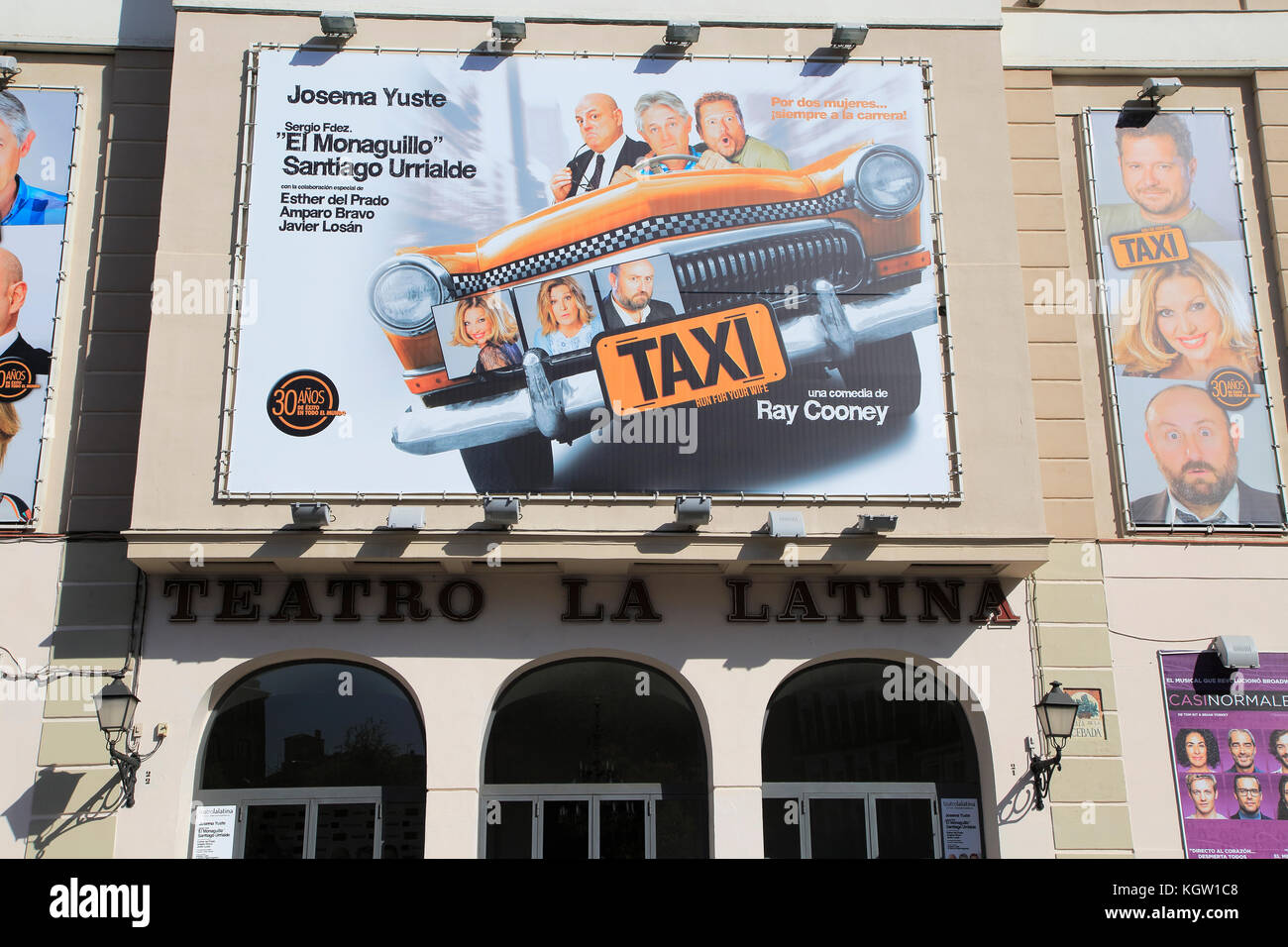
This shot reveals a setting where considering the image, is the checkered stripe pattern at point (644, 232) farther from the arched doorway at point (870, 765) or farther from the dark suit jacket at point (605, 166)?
the arched doorway at point (870, 765)

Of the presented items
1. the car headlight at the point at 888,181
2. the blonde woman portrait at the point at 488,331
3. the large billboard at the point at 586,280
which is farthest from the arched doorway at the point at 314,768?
the car headlight at the point at 888,181

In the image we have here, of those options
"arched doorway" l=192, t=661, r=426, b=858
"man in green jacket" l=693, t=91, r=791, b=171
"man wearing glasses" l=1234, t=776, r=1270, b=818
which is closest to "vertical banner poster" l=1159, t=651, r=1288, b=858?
"man wearing glasses" l=1234, t=776, r=1270, b=818

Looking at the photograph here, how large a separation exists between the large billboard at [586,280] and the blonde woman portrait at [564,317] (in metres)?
0.02

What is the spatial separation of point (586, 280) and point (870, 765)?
586 centimetres

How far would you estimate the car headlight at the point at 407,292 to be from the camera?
1250 cm

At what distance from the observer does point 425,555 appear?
38.0 ft

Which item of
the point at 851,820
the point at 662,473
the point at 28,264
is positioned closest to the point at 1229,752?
the point at 851,820

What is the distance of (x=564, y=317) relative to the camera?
41.0 ft

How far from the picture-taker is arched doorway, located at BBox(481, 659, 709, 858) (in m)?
11.9

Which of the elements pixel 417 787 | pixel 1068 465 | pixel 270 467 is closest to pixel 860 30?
pixel 1068 465

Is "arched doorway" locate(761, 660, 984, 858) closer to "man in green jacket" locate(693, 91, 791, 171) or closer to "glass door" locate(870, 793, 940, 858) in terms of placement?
"glass door" locate(870, 793, 940, 858)

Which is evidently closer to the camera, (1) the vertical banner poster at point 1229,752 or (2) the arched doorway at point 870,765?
(1) the vertical banner poster at point 1229,752

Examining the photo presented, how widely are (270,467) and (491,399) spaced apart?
2.31m

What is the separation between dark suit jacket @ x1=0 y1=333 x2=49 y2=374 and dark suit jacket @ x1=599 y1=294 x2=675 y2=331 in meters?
6.01
